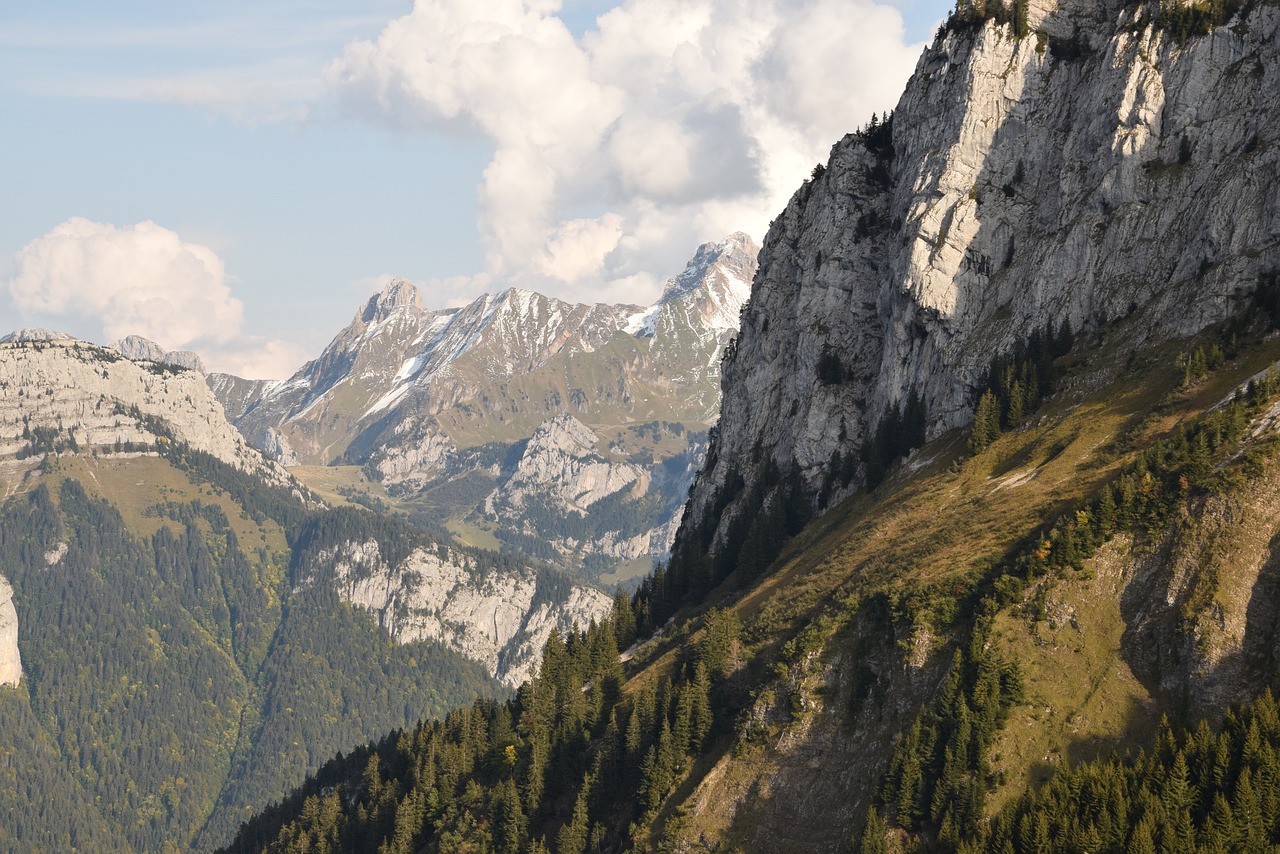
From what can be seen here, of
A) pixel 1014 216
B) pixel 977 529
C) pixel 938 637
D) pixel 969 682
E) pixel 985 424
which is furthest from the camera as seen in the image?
pixel 1014 216

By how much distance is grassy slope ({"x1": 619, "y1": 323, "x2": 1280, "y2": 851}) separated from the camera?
8269 centimetres

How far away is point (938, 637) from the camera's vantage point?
307ft

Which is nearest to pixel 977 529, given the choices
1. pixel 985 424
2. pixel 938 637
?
pixel 938 637

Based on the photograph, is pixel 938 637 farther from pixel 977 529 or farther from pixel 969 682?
pixel 977 529

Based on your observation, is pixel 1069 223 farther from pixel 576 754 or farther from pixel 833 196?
pixel 576 754

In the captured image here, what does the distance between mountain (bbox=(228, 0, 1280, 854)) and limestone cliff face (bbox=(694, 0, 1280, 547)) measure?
45cm

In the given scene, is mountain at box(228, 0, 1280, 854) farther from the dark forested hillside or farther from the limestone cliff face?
the limestone cliff face

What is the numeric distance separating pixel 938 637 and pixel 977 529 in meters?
16.4

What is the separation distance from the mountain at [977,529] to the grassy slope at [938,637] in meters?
0.33

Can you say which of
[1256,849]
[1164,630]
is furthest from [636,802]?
[1256,849]

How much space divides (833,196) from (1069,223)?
158 feet

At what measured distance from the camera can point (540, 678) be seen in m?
151

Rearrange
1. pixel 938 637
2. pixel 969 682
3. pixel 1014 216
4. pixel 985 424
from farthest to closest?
pixel 1014 216 → pixel 985 424 → pixel 938 637 → pixel 969 682

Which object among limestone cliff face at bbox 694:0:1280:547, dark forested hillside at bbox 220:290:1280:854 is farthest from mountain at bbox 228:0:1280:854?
limestone cliff face at bbox 694:0:1280:547
